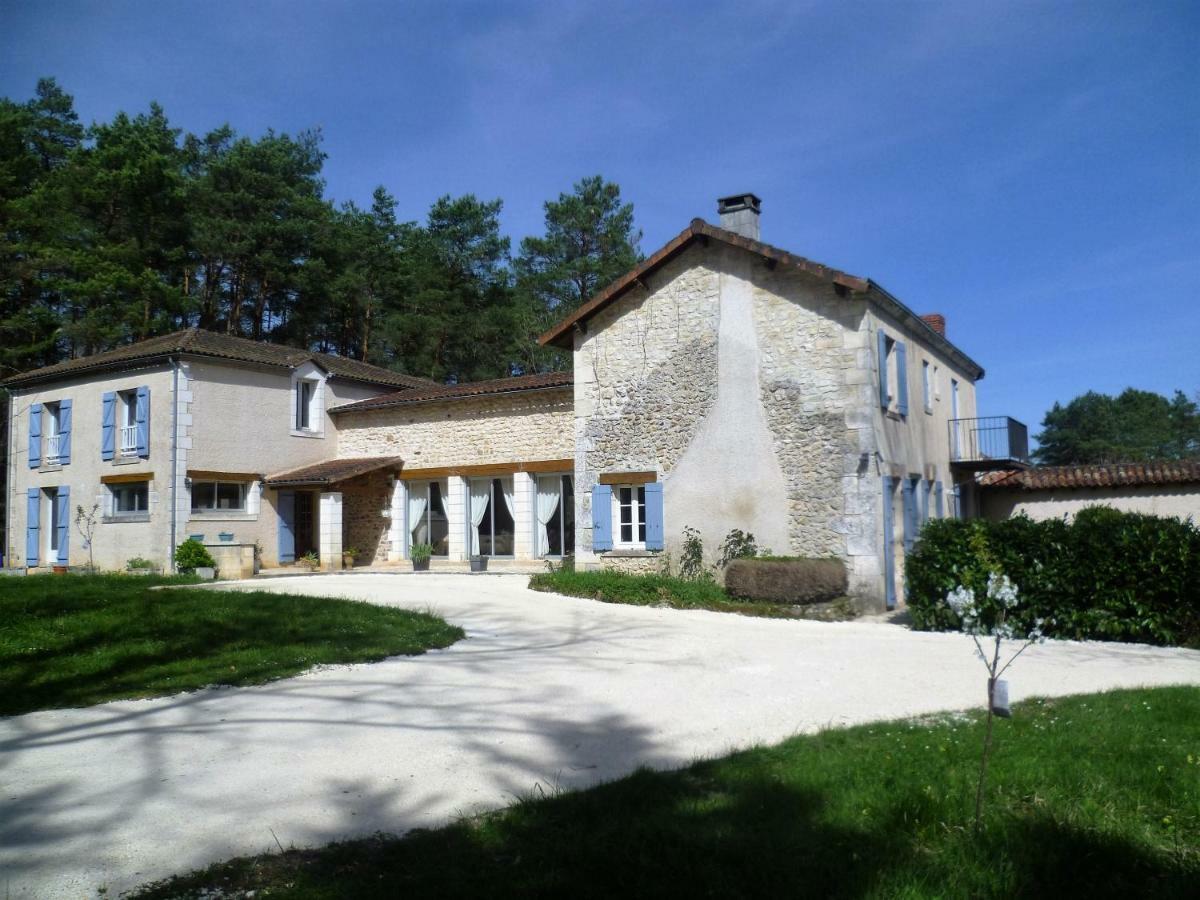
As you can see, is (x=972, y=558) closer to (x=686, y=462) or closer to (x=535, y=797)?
(x=686, y=462)

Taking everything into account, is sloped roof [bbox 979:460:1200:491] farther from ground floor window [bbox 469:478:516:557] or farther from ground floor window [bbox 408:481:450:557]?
ground floor window [bbox 408:481:450:557]

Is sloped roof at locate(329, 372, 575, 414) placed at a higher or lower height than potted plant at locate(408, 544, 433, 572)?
higher

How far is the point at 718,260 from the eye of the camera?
14773mm

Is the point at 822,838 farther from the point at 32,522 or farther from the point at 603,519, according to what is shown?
the point at 32,522

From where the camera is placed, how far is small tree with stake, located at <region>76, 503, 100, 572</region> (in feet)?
65.7

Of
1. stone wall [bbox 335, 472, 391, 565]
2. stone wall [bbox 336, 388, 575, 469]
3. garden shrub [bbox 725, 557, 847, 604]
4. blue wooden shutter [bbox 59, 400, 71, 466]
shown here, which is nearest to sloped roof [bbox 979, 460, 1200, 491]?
garden shrub [bbox 725, 557, 847, 604]

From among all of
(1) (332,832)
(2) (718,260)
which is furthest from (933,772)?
(2) (718,260)

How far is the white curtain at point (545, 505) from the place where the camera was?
59.8 feet

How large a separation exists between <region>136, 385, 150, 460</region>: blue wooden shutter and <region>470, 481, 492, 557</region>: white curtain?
708 cm

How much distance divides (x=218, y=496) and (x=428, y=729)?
52.9ft

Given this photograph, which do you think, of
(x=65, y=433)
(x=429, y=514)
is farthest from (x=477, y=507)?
(x=65, y=433)

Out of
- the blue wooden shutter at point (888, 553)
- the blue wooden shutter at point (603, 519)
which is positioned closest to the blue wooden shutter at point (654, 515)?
the blue wooden shutter at point (603, 519)

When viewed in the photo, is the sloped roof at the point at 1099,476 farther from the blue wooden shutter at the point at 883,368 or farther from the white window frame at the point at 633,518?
the white window frame at the point at 633,518

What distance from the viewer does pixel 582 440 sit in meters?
16.1
